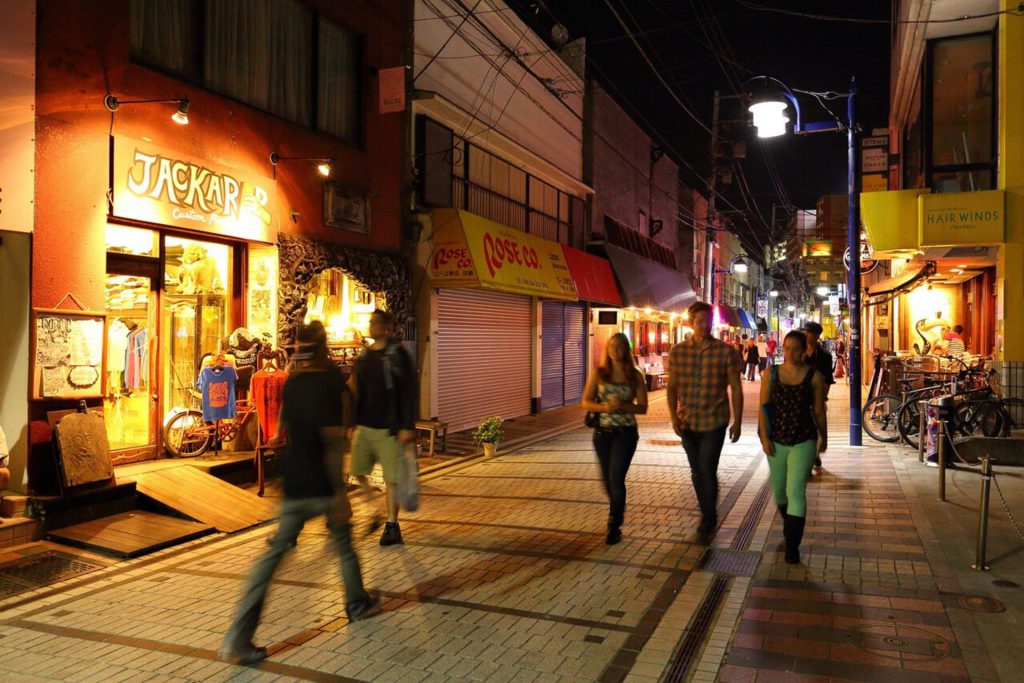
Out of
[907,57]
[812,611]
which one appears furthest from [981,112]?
[812,611]

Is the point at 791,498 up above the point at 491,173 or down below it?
below

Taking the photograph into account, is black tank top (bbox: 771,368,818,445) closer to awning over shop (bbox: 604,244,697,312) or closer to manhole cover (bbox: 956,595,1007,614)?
manhole cover (bbox: 956,595,1007,614)

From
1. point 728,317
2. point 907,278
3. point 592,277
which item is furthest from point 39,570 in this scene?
point 728,317

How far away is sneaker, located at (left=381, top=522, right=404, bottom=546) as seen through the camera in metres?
6.63

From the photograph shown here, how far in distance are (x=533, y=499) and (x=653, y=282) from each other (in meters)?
17.6

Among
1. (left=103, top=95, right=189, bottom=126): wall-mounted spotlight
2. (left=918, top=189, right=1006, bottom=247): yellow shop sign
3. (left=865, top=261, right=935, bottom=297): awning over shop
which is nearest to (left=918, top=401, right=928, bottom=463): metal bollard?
(left=918, top=189, right=1006, bottom=247): yellow shop sign

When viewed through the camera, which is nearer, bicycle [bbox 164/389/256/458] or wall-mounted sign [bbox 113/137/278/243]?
wall-mounted sign [bbox 113/137/278/243]

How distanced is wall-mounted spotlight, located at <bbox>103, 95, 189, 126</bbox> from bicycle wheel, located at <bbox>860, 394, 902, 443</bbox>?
11275 mm

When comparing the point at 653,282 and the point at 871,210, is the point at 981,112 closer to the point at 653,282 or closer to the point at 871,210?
the point at 871,210

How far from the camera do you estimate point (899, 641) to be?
4.47m

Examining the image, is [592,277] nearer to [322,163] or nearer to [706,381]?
[322,163]

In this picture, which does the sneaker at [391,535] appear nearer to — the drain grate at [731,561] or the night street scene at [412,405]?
the night street scene at [412,405]

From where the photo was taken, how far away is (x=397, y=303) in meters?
13.0

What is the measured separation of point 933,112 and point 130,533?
1472 centimetres
